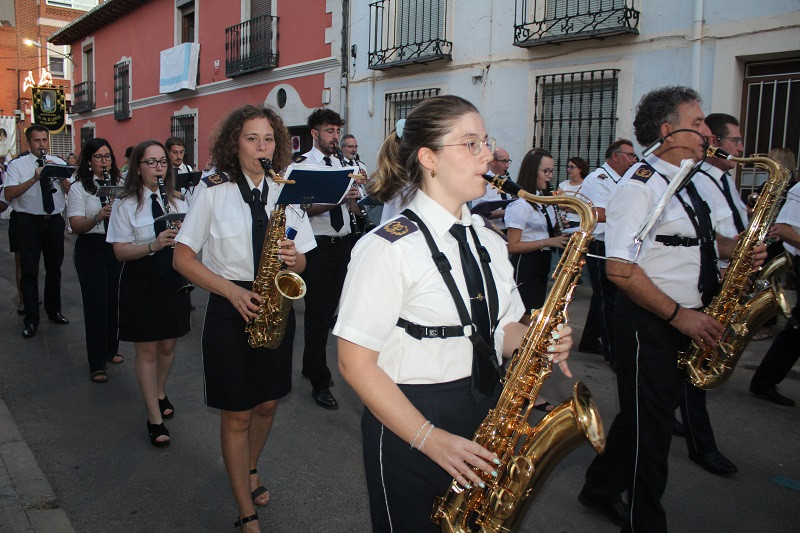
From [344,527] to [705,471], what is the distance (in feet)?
7.79

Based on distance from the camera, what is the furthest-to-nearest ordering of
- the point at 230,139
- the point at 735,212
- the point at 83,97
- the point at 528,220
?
the point at 83,97, the point at 528,220, the point at 735,212, the point at 230,139

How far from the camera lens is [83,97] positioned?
2738 centimetres

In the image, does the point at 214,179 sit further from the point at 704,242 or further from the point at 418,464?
the point at 704,242

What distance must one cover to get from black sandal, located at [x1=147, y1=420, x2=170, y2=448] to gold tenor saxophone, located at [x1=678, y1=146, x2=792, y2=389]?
3302 millimetres

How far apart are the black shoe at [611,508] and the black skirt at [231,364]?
1868 millimetres

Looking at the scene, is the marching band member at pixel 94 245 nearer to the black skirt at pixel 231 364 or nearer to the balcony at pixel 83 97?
the black skirt at pixel 231 364

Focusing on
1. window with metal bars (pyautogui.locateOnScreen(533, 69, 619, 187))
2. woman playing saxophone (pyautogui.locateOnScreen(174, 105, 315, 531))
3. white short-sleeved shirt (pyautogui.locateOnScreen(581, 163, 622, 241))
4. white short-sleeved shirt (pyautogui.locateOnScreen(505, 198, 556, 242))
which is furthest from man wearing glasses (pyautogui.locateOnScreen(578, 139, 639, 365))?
woman playing saxophone (pyautogui.locateOnScreen(174, 105, 315, 531))

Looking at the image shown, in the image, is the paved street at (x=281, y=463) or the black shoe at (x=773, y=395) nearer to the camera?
the paved street at (x=281, y=463)

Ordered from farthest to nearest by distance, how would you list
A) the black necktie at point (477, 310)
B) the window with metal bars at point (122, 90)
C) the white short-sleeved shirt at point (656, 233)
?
the window with metal bars at point (122, 90), the white short-sleeved shirt at point (656, 233), the black necktie at point (477, 310)

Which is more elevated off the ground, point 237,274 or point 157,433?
point 237,274

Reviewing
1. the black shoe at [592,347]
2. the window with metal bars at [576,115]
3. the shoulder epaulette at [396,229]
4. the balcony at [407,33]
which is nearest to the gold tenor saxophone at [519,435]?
the shoulder epaulette at [396,229]

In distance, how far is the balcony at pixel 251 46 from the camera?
610 inches

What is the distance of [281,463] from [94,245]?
2879 mm

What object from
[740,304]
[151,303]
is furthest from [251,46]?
[740,304]
